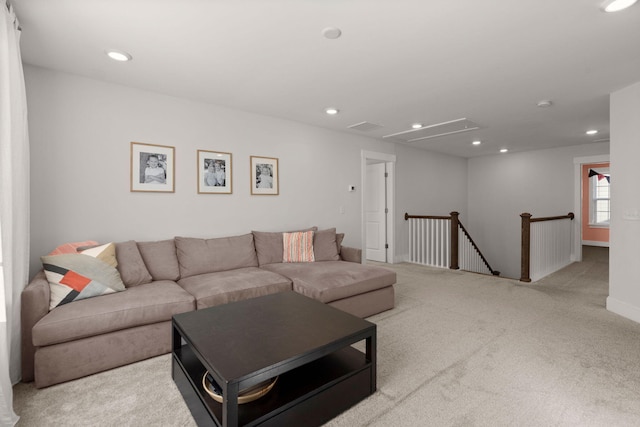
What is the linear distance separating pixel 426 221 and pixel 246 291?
4092 millimetres

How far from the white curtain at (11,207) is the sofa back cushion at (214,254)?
1218 millimetres

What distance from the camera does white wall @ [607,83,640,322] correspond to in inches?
120

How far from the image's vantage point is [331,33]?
7.05 ft

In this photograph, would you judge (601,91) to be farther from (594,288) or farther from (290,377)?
(290,377)

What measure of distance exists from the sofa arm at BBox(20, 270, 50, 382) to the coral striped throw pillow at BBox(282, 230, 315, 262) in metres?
2.25

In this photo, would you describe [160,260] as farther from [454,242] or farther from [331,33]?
[454,242]

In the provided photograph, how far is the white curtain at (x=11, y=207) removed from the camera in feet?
5.39

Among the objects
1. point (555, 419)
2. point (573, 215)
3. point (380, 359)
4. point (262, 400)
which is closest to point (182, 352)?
point (262, 400)

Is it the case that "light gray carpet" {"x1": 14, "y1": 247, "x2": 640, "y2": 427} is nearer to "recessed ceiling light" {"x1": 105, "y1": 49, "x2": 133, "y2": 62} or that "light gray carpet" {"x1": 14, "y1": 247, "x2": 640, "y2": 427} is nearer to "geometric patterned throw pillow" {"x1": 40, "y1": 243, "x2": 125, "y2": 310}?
"geometric patterned throw pillow" {"x1": 40, "y1": 243, "x2": 125, "y2": 310}

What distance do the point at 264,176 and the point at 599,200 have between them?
8.71m

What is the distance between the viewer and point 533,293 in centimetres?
391

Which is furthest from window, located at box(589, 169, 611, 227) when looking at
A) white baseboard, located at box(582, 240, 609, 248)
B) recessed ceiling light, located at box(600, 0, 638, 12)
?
recessed ceiling light, located at box(600, 0, 638, 12)

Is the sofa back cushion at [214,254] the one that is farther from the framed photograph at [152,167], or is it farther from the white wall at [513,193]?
the white wall at [513,193]

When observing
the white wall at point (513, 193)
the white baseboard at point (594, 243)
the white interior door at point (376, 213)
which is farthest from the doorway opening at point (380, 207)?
the white baseboard at point (594, 243)
